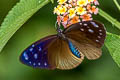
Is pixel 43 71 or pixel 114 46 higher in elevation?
pixel 114 46

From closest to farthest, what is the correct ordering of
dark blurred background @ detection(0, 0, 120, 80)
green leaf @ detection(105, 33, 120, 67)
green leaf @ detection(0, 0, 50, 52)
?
1. green leaf @ detection(0, 0, 50, 52)
2. green leaf @ detection(105, 33, 120, 67)
3. dark blurred background @ detection(0, 0, 120, 80)

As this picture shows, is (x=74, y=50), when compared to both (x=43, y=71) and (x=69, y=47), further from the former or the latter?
(x=43, y=71)

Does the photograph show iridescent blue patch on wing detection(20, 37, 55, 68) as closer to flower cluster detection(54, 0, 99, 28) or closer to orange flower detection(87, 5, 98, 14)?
flower cluster detection(54, 0, 99, 28)

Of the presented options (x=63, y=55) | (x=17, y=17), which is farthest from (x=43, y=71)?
(x=17, y=17)

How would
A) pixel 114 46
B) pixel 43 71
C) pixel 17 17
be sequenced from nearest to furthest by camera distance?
pixel 17 17
pixel 114 46
pixel 43 71

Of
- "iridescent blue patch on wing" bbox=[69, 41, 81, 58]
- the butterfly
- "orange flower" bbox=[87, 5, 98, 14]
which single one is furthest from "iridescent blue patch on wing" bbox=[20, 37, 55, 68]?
"orange flower" bbox=[87, 5, 98, 14]

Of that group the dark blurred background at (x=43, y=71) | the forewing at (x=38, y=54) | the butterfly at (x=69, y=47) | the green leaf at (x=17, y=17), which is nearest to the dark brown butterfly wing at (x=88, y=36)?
the butterfly at (x=69, y=47)

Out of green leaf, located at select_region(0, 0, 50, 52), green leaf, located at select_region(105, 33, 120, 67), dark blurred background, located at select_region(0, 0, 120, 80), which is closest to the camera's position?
green leaf, located at select_region(0, 0, 50, 52)
